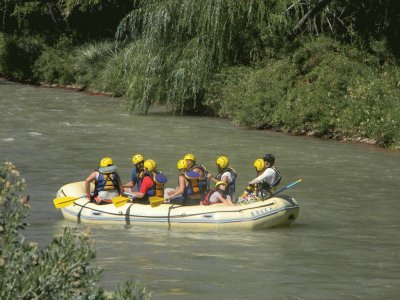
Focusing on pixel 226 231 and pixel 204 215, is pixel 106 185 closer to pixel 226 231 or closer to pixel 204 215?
pixel 204 215

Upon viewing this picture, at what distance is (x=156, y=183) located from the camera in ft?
46.5

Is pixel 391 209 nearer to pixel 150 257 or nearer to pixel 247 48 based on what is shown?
pixel 150 257

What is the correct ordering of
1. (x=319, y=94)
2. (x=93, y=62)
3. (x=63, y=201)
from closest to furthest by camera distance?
(x=63, y=201)
(x=319, y=94)
(x=93, y=62)

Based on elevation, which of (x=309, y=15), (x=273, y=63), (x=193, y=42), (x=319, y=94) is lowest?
(x=319, y=94)

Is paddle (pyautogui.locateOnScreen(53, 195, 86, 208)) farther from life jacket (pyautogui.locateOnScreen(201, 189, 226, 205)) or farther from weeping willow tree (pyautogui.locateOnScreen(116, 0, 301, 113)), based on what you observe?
weeping willow tree (pyautogui.locateOnScreen(116, 0, 301, 113))

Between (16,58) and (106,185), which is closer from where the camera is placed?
(106,185)

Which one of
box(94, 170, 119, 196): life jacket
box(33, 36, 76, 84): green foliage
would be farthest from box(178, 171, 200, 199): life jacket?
box(33, 36, 76, 84): green foliage

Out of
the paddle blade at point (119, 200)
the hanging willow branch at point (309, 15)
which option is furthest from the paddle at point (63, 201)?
the hanging willow branch at point (309, 15)

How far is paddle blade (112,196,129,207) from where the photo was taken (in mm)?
14039

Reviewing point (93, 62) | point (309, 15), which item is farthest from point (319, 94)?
point (93, 62)

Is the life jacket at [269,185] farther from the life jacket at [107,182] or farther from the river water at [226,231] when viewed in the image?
the life jacket at [107,182]

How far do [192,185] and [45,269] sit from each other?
365 inches

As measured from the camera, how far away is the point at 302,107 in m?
24.5

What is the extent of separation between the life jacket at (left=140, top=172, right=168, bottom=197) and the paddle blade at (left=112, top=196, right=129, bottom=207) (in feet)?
1.12
